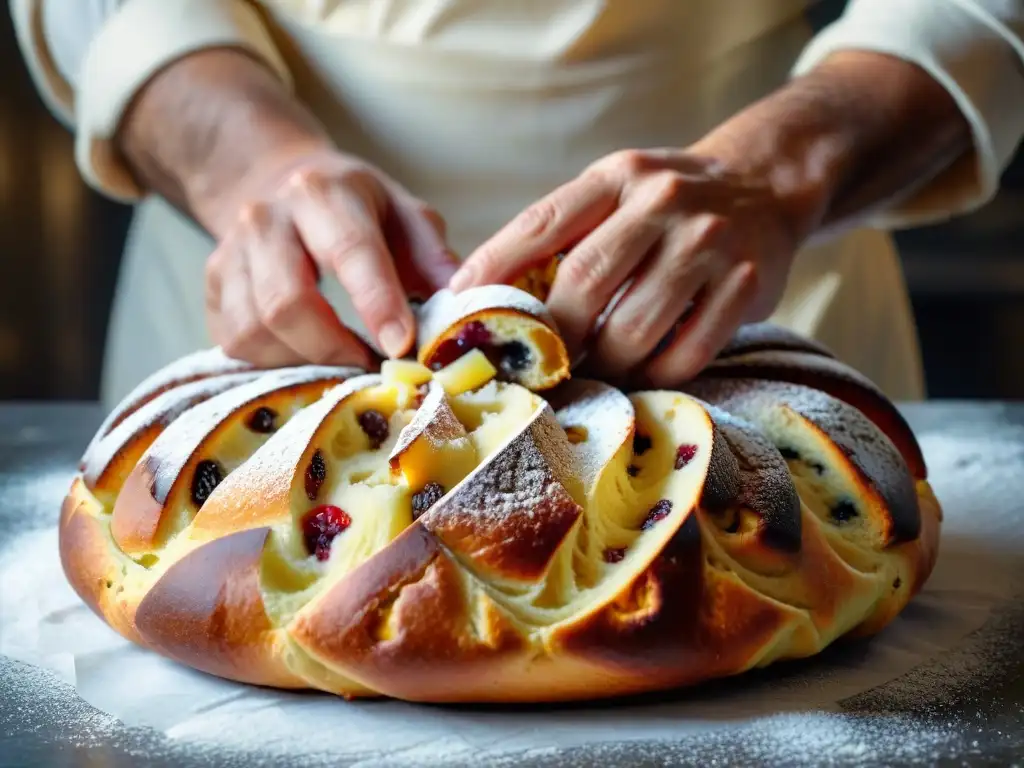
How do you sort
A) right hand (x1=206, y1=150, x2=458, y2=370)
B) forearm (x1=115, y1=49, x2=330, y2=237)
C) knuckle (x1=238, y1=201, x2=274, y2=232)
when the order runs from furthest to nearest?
forearm (x1=115, y1=49, x2=330, y2=237) < knuckle (x1=238, y1=201, x2=274, y2=232) < right hand (x1=206, y1=150, x2=458, y2=370)

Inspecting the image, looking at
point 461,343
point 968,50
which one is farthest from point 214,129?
point 968,50

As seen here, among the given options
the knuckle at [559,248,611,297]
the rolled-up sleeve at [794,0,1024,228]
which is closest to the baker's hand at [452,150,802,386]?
the knuckle at [559,248,611,297]

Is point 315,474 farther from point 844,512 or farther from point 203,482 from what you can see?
point 844,512

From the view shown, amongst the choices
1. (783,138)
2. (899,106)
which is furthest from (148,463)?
(899,106)

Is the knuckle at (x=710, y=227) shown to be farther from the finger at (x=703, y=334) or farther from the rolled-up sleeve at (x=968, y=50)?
the rolled-up sleeve at (x=968, y=50)

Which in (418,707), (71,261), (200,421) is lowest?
(71,261)

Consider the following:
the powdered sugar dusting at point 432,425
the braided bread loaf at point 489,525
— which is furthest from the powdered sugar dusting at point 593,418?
the powdered sugar dusting at point 432,425

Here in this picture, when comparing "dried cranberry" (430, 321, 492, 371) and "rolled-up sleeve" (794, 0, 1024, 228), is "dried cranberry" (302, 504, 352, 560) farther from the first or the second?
"rolled-up sleeve" (794, 0, 1024, 228)
